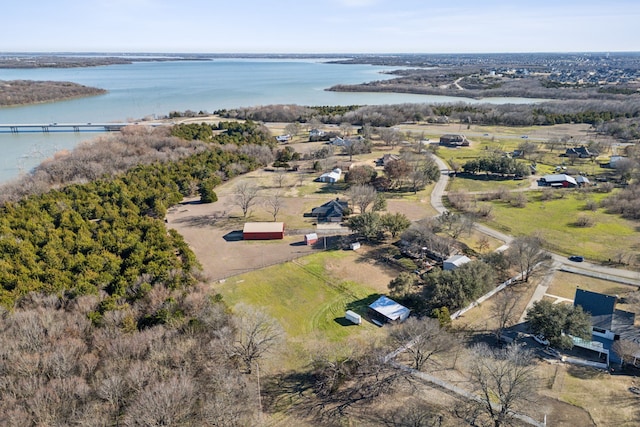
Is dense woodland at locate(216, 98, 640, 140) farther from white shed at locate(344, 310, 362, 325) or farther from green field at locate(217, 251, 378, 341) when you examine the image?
white shed at locate(344, 310, 362, 325)

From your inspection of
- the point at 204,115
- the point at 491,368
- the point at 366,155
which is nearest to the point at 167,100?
the point at 204,115

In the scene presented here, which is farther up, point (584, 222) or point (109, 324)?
point (109, 324)

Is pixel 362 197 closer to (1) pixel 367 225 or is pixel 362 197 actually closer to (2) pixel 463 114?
(1) pixel 367 225

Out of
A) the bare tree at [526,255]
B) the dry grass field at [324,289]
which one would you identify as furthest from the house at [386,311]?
the bare tree at [526,255]

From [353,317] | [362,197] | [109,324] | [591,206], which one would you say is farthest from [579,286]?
[109,324]

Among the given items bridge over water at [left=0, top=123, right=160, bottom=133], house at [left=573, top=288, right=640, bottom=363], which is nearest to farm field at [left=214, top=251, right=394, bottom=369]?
house at [left=573, top=288, right=640, bottom=363]

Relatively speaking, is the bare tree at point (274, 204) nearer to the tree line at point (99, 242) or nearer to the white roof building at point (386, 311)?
the tree line at point (99, 242)

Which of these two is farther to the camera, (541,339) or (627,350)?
(541,339)

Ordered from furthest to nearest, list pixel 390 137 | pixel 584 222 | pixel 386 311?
1. pixel 390 137
2. pixel 584 222
3. pixel 386 311
